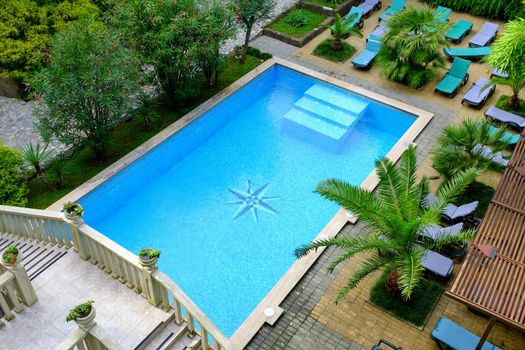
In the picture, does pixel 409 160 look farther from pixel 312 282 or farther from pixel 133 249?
pixel 133 249

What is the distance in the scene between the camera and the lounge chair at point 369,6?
2200 centimetres

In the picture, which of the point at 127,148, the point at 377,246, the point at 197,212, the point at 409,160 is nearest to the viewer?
the point at 377,246

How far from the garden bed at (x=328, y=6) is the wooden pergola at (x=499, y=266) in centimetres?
1406

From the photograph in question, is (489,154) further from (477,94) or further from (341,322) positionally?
(341,322)

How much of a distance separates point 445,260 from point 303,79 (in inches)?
385

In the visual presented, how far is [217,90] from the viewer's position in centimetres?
1739

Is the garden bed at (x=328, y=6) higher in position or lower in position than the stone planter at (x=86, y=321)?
higher

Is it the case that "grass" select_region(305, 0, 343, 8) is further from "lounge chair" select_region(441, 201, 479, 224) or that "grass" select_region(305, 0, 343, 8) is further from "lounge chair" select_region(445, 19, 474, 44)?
"lounge chair" select_region(441, 201, 479, 224)

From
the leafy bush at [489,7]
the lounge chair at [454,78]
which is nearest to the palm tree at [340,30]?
the lounge chair at [454,78]

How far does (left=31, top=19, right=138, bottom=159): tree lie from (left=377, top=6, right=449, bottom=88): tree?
9377mm

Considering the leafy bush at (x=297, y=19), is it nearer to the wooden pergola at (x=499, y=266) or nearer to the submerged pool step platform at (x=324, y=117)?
the submerged pool step platform at (x=324, y=117)

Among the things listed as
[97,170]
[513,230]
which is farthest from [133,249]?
[513,230]

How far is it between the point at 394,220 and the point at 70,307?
616cm

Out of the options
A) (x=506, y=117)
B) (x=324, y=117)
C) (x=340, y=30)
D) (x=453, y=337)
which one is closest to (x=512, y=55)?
(x=506, y=117)
